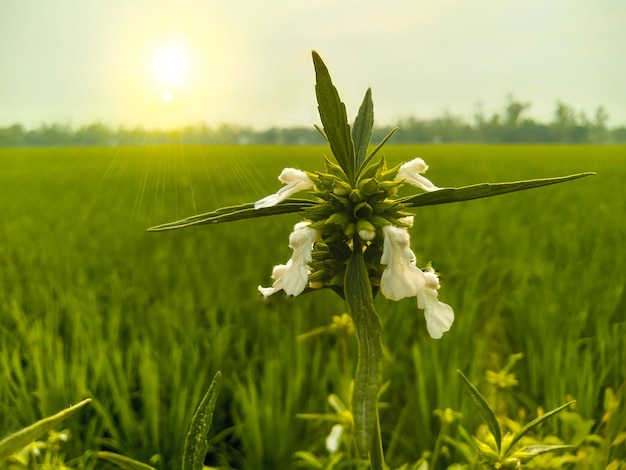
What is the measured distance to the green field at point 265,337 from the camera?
4.23 ft

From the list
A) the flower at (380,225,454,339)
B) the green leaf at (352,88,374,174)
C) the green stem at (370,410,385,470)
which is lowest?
the green stem at (370,410,385,470)

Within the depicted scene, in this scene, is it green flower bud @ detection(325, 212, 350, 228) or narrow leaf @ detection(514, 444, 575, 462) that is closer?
green flower bud @ detection(325, 212, 350, 228)

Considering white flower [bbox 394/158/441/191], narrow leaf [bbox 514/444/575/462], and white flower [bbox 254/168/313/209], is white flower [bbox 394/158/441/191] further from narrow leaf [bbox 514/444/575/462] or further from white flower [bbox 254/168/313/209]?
narrow leaf [bbox 514/444/575/462]

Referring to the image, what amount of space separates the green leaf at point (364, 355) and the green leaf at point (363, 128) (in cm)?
11

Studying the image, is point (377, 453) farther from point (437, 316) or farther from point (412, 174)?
point (412, 174)

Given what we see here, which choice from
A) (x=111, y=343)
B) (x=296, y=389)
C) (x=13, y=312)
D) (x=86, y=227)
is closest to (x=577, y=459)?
(x=296, y=389)

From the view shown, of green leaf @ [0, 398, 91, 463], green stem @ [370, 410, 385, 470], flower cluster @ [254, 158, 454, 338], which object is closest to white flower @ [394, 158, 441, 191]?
flower cluster @ [254, 158, 454, 338]

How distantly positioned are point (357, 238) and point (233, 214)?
4.9 inches

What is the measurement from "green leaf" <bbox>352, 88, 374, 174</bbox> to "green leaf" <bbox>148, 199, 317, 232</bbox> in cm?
7

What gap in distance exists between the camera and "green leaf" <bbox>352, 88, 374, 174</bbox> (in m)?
0.56

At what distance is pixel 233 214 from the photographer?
0.49m

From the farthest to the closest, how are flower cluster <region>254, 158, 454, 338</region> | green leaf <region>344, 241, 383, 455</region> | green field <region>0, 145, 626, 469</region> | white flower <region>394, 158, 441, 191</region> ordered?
1. green field <region>0, 145, 626, 469</region>
2. white flower <region>394, 158, 441, 191</region>
3. flower cluster <region>254, 158, 454, 338</region>
4. green leaf <region>344, 241, 383, 455</region>

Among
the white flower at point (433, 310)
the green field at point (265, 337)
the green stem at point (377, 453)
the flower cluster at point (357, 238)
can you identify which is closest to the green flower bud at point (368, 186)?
the flower cluster at point (357, 238)

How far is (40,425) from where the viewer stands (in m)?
0.42
